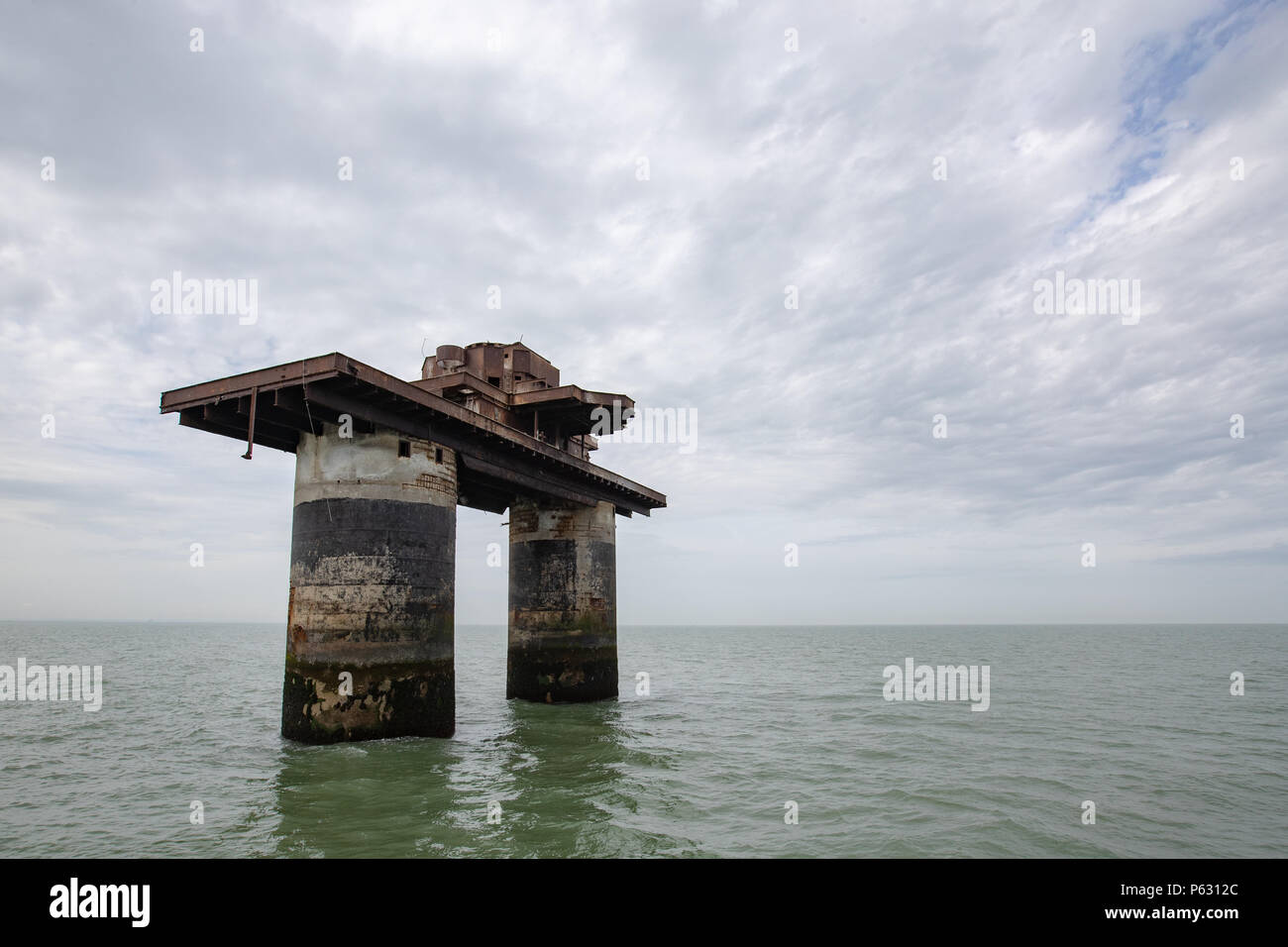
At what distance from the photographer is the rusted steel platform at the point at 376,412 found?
50.0 feet

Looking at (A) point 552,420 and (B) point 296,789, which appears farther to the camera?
(A) point 552,420

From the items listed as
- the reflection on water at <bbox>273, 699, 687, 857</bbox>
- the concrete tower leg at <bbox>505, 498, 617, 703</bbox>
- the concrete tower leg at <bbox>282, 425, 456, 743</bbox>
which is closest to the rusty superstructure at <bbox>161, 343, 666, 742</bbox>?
the concrete tower leg at <bbox>282, 425, 456, 743</bbox>

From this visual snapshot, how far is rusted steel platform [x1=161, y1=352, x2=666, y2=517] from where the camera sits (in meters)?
15.2

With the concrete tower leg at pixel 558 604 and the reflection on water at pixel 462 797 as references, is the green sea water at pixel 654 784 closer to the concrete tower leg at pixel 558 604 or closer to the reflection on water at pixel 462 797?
the reflection on water at pixel 462 797

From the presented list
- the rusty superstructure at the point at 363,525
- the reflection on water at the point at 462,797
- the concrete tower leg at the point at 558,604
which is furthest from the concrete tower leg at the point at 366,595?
the concrete tower leg at the point at 558,604

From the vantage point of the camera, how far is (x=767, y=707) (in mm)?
29703

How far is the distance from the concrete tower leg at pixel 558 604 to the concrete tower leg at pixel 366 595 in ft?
27.7

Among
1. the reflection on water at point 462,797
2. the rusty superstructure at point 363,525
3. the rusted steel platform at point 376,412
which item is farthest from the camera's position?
the rusty superstructure at point 363,525

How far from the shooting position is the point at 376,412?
654 inches

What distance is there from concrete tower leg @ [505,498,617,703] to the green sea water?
109cm

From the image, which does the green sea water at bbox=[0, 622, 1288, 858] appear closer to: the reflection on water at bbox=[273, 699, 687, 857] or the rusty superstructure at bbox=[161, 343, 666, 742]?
the reflection on water at bbox=[273, 699, 687, 857]
